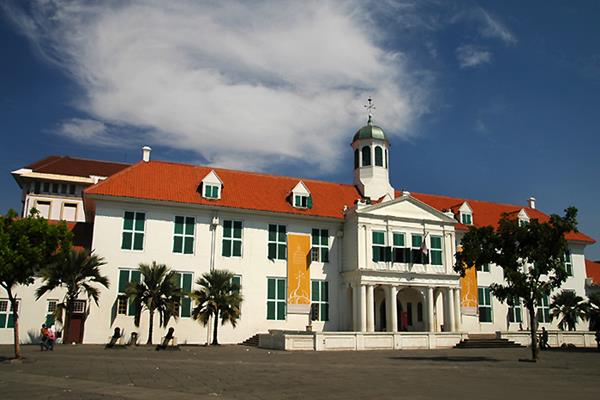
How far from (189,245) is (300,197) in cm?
848

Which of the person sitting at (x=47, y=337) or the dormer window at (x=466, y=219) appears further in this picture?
the dormer window at (x=466, y=219)

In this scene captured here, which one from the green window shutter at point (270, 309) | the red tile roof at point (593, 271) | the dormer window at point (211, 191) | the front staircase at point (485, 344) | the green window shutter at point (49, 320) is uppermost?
the dormer window at point (211, 191)

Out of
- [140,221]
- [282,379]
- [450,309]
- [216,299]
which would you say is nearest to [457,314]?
[450,309]

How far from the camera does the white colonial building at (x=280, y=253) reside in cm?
3111

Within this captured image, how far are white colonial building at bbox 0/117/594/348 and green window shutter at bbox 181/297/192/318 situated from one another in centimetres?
6

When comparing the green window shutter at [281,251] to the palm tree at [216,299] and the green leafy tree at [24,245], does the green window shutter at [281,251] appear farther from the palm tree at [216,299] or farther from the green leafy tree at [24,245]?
the green leafy tree at [24,245]

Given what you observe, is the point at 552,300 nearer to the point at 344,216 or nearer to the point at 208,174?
the point at 344,216

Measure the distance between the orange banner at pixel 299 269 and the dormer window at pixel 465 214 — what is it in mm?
13637

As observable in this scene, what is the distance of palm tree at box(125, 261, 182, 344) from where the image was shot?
28.0 meters

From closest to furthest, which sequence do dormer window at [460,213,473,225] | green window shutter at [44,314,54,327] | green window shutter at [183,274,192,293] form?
green window shutter at [44,314,54,327] < green window shutter at [183,274,192,293] < dormer window at [460,213,473,225]

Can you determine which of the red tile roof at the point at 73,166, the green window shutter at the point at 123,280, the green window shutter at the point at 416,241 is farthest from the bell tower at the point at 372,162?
the red tile roof at the point at 73,166

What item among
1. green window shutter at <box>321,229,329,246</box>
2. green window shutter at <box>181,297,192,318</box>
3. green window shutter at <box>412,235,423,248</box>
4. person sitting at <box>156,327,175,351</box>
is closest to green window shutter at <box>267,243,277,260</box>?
green window shutter at <box>321,229,329,246</box>

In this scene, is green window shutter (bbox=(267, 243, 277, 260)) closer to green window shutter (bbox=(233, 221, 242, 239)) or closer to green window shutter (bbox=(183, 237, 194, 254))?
green window shutter (bbox=(233, 221, 242, 239))

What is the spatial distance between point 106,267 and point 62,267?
4114mm
